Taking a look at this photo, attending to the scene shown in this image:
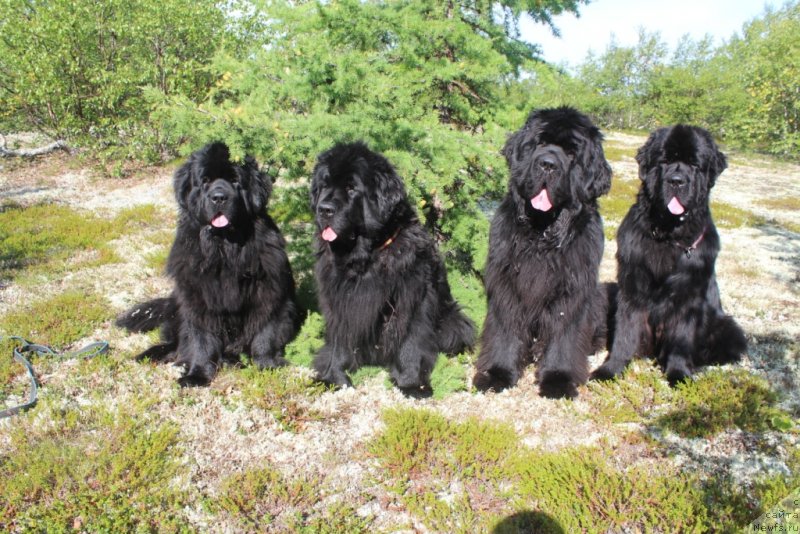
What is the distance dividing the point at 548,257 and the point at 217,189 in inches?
88.0

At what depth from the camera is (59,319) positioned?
180 inches

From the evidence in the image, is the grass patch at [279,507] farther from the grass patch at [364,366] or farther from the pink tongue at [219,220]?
the pink tongue at [219,220]

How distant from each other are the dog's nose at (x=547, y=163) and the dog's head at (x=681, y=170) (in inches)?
34.9

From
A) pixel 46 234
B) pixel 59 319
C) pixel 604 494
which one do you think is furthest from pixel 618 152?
pixel 59 319

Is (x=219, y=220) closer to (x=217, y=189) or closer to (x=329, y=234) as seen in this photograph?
(x=217, y=189)

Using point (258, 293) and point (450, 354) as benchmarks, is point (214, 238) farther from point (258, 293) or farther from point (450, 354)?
point (450, 354)

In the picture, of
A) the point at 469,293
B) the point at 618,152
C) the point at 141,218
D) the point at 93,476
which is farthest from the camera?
the point at 618,152

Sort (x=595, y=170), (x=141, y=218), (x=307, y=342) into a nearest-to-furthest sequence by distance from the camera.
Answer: (x=595, y=170)
(x=307, y=342)
(x=141, y=218)

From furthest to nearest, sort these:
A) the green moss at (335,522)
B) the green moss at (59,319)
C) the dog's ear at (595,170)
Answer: the green moss at (59,319) < the dog's ear at (595,170) < the green moss at (335,522)

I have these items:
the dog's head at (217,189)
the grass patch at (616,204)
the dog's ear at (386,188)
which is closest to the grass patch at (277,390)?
the dog's head at (217,189)

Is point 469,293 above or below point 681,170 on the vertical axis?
below

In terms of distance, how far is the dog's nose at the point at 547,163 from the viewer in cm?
315

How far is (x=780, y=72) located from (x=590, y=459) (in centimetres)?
914

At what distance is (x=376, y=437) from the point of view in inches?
122
